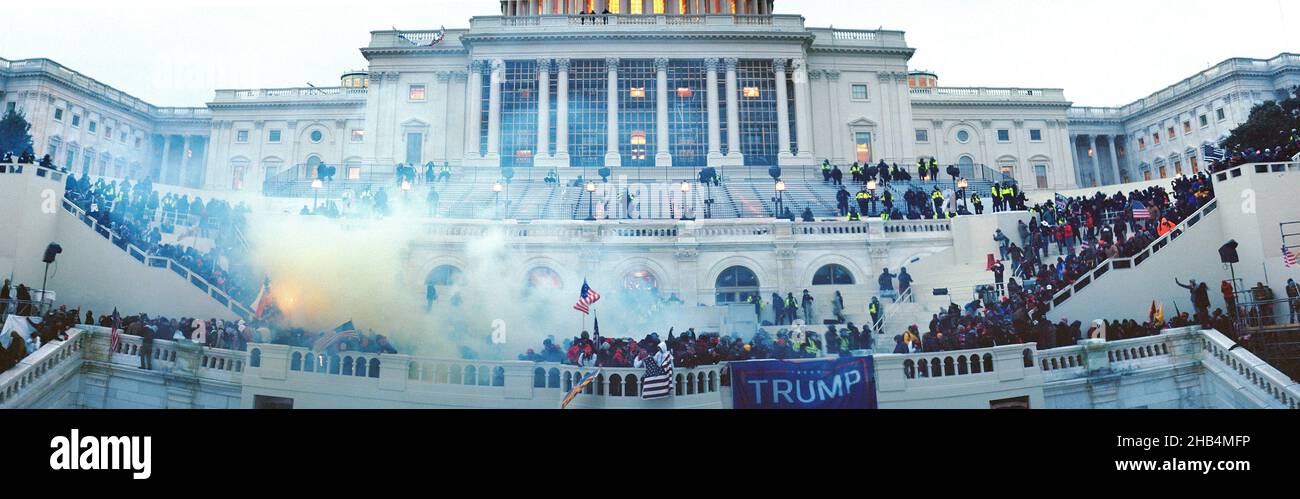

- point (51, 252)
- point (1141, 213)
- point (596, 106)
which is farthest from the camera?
point (596, 106)

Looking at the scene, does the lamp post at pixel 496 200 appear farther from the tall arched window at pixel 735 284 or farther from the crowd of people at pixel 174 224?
the tall arched window at pixel 735 284

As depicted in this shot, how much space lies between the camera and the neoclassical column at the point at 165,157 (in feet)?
156

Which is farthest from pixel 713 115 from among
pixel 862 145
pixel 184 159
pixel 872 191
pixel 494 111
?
pixel 184 159

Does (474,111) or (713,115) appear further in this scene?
(713,115)

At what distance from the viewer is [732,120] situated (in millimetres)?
43938

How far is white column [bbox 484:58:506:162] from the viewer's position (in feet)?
141

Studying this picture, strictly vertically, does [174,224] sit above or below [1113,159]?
below

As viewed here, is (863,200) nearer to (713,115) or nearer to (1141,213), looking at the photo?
(1141,213)

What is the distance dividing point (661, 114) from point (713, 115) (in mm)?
2955

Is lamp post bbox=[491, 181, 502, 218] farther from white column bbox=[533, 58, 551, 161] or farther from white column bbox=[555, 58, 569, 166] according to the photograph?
white column bbox=[533, 58, 551, 161]

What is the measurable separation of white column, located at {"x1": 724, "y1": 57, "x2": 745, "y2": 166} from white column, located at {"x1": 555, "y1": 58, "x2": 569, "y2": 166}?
9159 mm

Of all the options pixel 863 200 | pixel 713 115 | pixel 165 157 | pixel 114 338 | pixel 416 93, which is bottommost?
pixel 114 338
